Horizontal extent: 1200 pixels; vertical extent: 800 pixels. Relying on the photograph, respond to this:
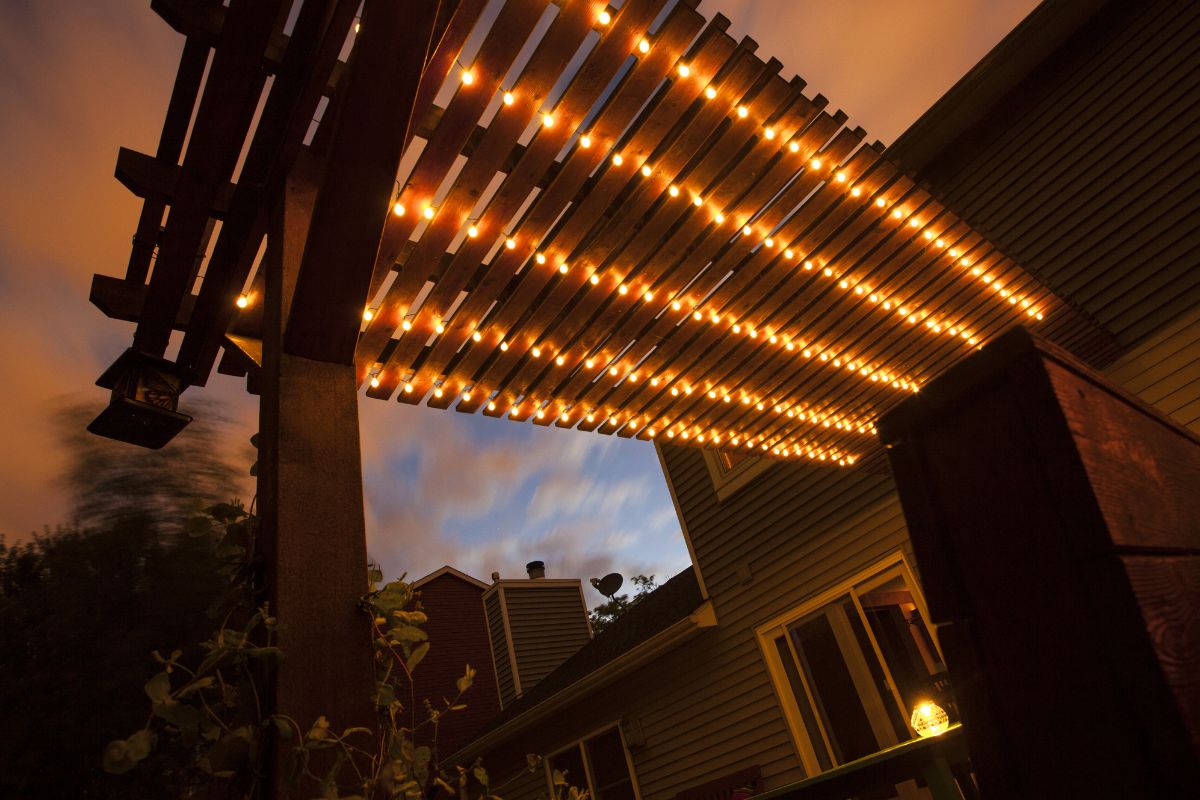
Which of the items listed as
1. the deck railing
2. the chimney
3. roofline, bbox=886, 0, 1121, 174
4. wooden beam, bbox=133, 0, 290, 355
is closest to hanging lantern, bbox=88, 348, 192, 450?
wooden beam, bbox=133, 0, 290, 355

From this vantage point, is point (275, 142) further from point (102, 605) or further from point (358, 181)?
point (102, 605)

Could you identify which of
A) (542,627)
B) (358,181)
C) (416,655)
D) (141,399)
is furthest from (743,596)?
(542,627)

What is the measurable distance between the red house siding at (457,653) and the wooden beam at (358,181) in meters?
18.2

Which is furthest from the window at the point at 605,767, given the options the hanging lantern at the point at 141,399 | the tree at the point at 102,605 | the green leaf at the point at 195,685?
the green leaf at the point at 195,685

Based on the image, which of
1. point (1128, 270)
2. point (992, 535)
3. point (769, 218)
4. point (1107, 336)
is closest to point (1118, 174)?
point (1128, 270)

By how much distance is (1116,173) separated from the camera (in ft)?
18.6

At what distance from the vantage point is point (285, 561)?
5.88 ft

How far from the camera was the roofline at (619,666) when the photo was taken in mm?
8219

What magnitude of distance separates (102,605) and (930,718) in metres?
7.99

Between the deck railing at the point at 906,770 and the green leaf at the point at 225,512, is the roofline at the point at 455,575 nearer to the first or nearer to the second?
the green leaf at the point at 225,512

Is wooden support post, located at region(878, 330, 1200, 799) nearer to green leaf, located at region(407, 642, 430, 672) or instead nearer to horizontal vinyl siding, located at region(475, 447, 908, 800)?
green leaf, located at region(407, 642, 430, 672)

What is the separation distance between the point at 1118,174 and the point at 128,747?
24.9 feet

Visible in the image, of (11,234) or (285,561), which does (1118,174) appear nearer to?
(285,561)

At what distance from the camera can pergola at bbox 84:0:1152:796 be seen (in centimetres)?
199
